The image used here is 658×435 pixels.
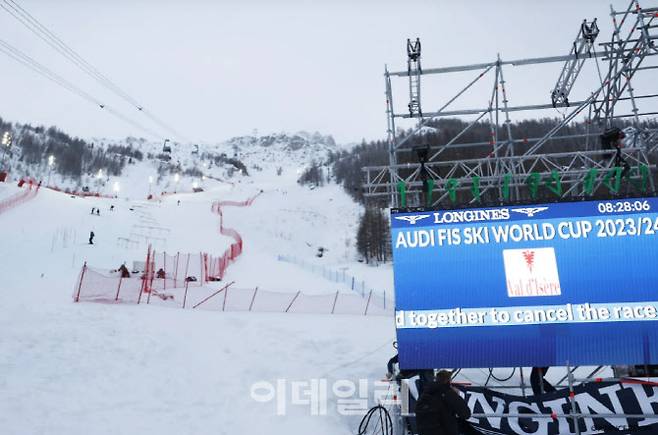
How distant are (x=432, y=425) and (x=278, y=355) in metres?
7.71

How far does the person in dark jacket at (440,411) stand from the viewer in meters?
5.73

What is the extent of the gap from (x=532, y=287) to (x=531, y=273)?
265 millimetres

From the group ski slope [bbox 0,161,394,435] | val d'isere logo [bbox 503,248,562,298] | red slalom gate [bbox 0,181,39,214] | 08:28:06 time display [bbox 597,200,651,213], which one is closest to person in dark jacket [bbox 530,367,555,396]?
val d'isere logo [bbox 503,248,562,298]

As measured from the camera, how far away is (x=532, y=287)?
24.7 feet

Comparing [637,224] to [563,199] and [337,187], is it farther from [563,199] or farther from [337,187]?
[337,187]

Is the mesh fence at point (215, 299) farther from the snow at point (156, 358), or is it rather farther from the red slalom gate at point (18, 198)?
the red slalom gate at point (18, 198)

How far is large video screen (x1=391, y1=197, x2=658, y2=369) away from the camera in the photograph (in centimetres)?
721

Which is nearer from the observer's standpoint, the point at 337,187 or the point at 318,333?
the point at 318,333

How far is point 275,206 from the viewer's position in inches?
3300

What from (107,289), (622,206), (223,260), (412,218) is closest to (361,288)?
(223,260)

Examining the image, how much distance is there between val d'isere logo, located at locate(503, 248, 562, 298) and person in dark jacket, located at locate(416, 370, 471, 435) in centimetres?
265

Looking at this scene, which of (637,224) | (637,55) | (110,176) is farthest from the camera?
(110,176)

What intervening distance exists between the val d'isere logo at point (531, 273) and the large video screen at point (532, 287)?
0.02m

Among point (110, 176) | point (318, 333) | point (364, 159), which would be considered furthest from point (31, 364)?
point (110, 176)
